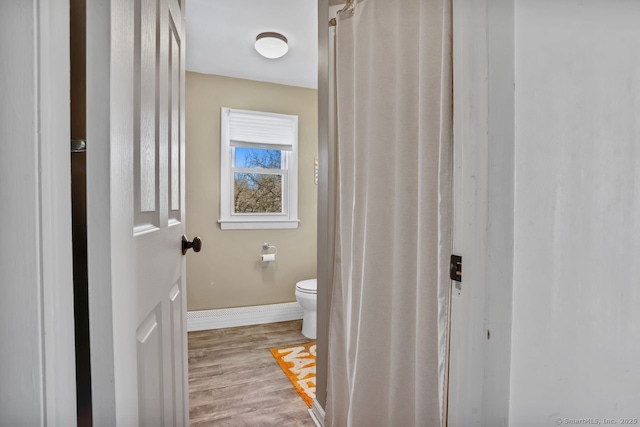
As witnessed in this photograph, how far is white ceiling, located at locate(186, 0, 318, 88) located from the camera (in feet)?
6.40

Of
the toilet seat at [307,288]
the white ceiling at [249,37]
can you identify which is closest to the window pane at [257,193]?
the toilet seat at [307,288]

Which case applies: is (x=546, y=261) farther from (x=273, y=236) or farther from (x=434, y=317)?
(x=273, y=236)

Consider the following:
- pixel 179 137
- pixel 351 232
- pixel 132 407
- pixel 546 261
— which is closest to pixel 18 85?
pixel 132 407

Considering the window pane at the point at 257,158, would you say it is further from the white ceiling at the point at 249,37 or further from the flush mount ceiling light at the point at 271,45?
the flush mount ceiling light at the point at 271,45

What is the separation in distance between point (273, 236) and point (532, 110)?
8.85 ft

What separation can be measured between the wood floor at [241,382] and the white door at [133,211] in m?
0.72

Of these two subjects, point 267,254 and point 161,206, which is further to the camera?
point 267,254

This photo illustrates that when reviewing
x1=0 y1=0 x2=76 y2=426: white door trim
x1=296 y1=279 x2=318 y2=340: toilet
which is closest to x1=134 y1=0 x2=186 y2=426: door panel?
x1=0 y1=0 x2=76 y2=426: white door trim

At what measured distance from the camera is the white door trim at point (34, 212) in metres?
0.41

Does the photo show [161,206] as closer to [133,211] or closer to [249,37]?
[133,211]

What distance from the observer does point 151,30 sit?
0.76m

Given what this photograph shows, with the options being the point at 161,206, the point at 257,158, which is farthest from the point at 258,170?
the point at 161,206

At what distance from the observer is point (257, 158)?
10.2 feet

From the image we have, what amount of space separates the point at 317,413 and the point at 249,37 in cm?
251
